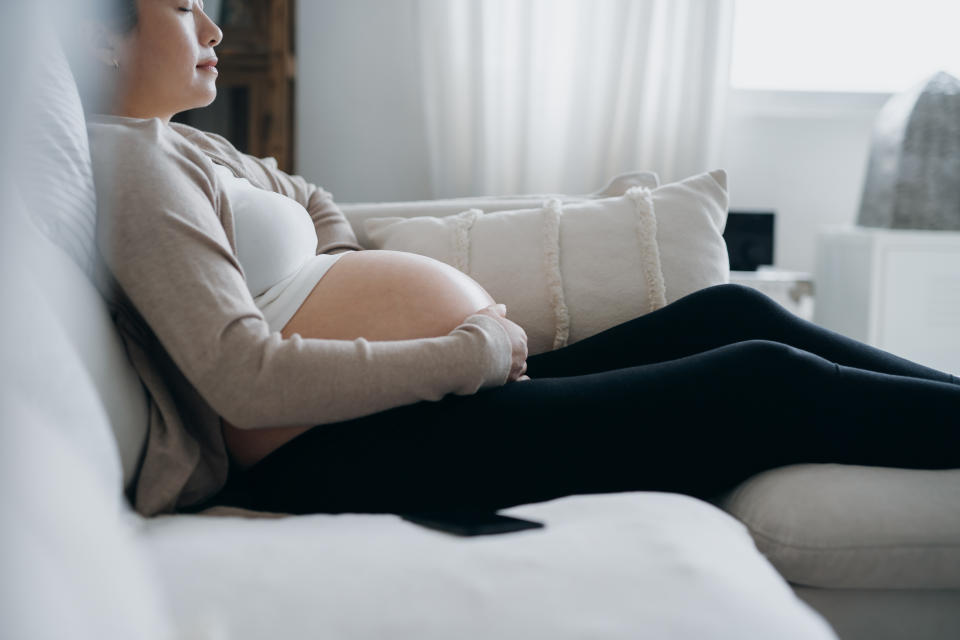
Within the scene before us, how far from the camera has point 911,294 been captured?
83.8 inches

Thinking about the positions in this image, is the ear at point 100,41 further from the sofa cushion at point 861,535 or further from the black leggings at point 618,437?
the sofa cushion at point 861,535

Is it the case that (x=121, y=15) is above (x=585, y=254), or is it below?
above

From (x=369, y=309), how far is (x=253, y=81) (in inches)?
65.6

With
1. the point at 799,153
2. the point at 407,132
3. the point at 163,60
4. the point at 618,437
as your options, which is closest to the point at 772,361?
the point at 618,437

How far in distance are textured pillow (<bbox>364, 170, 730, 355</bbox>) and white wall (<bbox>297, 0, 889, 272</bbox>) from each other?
1295mm

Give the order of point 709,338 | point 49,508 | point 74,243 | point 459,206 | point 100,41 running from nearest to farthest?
point 49,508 → point 74,243 → point 100,41 → point 709,338 → point 459,206

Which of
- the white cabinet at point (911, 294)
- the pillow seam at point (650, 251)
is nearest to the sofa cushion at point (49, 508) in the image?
the pillow seam at point (650, 251)

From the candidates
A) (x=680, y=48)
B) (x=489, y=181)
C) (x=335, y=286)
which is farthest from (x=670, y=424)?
(x=680, y=48)

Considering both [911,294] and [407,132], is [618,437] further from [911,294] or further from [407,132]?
[407,132]

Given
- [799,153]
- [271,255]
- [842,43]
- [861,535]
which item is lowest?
[861,535]

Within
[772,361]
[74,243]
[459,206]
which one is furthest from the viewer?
[459,206]

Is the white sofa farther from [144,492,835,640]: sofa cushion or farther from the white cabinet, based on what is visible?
the white cabinet

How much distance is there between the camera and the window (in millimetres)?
2689

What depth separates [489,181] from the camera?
253 cm
